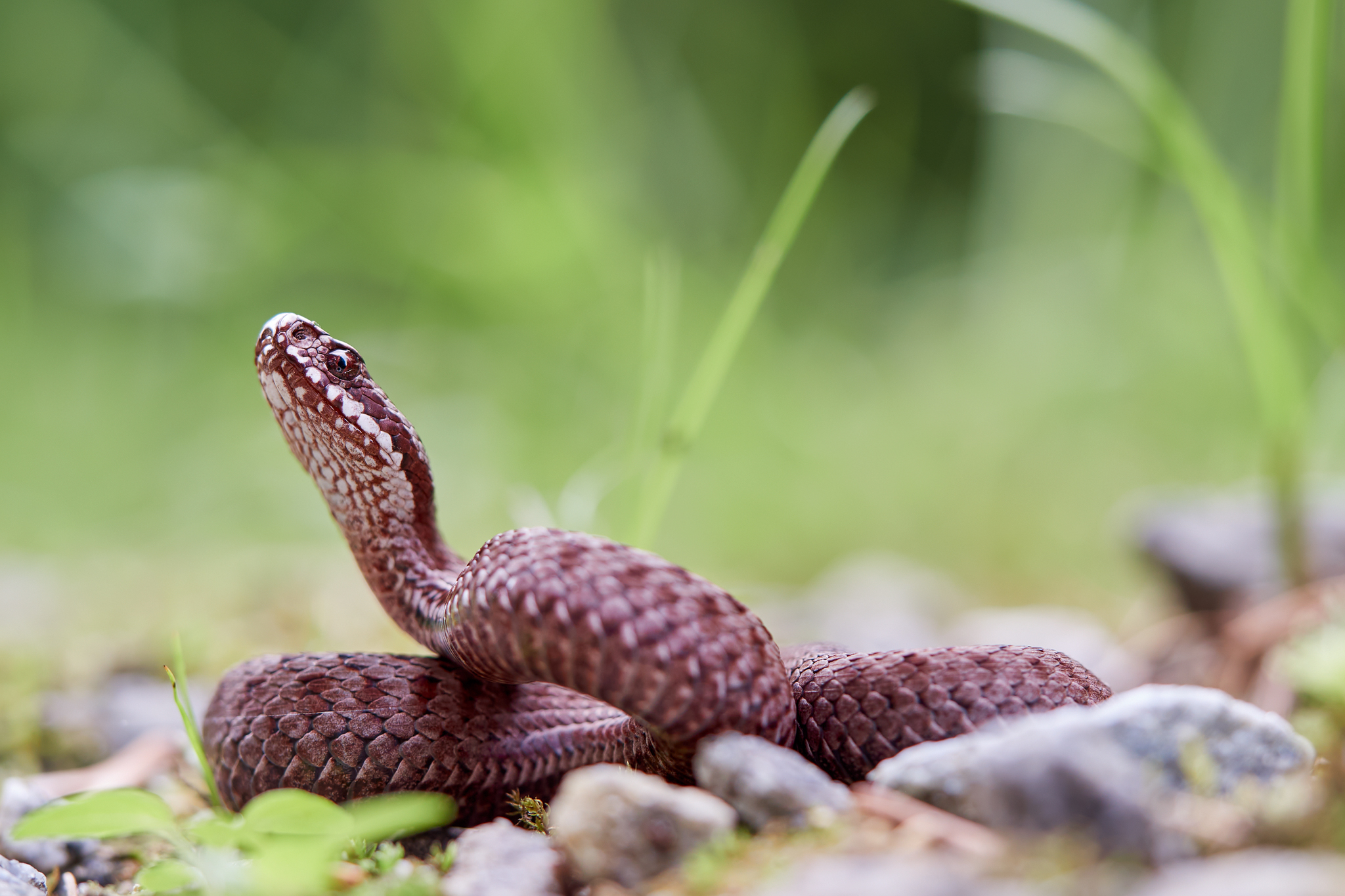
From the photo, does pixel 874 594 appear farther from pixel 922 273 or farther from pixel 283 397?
pixel 922 273

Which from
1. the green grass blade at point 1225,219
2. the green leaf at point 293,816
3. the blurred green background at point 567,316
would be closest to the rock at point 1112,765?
the green leaf at point 293,816

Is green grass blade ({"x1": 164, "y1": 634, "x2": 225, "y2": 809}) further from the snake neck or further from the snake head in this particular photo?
the snake head

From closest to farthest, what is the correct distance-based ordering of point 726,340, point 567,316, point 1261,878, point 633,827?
point 1261,878, point 633,827, point 726,340, point 567,316

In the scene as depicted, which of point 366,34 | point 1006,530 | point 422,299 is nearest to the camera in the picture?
point 1006,530

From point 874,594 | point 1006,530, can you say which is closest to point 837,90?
point 1006,530

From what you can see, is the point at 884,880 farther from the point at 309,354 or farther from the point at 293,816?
the point at 309,354

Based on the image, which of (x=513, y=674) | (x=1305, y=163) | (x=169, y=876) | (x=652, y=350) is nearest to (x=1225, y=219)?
(x=1305, y=163)
